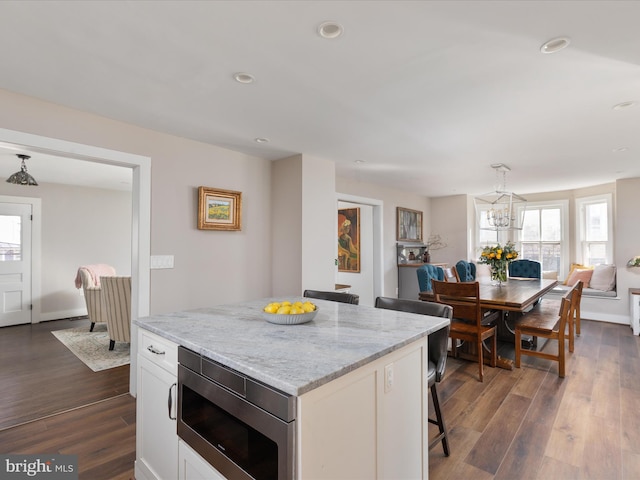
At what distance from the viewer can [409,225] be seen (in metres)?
6.45

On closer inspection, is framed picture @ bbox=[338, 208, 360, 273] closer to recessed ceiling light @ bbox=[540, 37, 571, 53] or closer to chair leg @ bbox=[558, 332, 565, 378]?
chair leg @ bbox=[558, 332, 565, 378]

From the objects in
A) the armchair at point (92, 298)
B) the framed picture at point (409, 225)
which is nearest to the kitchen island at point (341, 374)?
the armchair at point (92, 298)

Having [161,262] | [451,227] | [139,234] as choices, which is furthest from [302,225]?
[451,227]

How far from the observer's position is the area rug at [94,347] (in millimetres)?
3660

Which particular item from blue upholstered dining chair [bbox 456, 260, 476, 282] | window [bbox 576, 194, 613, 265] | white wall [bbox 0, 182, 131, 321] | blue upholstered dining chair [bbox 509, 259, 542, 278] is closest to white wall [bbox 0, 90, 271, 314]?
blue upholstered dining chair [bbox 456, 260, 476, 282]

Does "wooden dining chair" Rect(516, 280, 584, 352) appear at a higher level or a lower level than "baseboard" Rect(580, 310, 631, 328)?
higher

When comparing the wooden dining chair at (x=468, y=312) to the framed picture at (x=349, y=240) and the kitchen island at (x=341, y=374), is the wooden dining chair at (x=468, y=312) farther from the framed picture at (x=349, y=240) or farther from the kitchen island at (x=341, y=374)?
the framed picture at (x=349, y=240)

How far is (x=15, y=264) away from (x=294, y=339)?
19.9ft

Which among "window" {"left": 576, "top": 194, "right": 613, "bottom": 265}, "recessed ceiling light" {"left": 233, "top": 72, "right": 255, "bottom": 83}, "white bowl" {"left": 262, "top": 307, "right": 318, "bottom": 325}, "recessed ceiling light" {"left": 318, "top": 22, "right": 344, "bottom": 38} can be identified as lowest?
"white bowl" {"left": 262, "top": 307, "right": 318, "bottom": 325}

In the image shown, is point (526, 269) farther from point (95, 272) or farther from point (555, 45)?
point (95, 272)

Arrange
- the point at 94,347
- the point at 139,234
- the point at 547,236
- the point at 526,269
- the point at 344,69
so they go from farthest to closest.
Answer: the point at 547,236
the point at 526,269
the point at 94,347
the point at 139,234
the point at 344,69

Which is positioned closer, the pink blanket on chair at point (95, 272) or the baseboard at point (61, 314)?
the pink blanket on chair at point (95, 272)

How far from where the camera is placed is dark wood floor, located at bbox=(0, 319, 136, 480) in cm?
210

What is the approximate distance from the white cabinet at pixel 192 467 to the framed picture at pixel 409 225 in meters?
5.15
